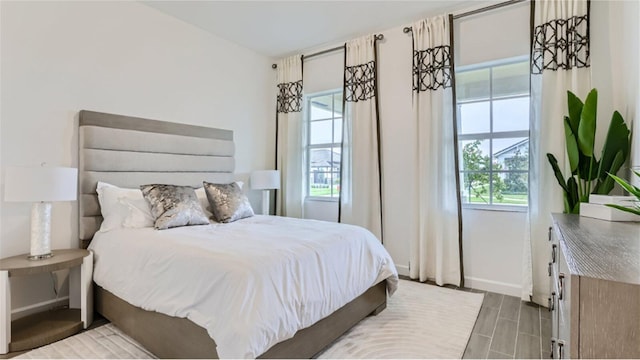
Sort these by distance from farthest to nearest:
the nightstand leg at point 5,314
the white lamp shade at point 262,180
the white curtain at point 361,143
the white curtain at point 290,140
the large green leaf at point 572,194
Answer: the white curtain at point 290,140 < the white lamp shade at point 262,180 < the white curtain at point 361,143 < the large green leaf at point 572,194 < the nightstand leg at point 5,314

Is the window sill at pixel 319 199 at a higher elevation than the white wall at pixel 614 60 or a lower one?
lower

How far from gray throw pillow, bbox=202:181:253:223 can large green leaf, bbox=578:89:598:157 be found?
9.75ft

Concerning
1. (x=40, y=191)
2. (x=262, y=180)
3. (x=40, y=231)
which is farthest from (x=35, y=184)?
(x=262, y=180)

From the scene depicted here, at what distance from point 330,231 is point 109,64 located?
8.68 ft

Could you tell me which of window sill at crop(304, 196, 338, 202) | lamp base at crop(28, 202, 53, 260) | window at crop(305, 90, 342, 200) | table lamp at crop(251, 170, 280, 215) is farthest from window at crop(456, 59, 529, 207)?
lamp base at crop(28, 202, 53, 260)

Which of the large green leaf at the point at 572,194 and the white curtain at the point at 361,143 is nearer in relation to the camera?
the large green leaf at the point at 572,194

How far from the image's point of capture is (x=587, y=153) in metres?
2.36

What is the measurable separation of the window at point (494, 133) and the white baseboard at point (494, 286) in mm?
792

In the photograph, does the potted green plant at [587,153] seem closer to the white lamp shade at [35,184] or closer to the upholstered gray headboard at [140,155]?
the upholstered gray headboard at [140,155]

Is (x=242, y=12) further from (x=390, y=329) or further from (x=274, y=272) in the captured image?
(x=390, y=329)

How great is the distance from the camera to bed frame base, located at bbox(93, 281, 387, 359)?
1.67m

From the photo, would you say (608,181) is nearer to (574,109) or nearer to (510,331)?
(574,109)

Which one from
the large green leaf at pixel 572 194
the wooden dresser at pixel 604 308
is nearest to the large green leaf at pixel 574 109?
the large green leaf at pixel 572 194

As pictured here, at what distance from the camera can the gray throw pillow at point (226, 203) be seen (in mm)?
3045
